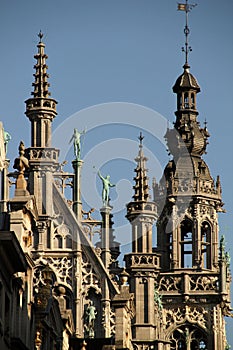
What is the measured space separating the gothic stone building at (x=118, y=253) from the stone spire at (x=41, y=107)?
0.15 feet

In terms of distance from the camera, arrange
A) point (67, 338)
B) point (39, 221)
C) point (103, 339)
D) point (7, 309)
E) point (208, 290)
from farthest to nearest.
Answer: point (208, 290), point (39, 221), point (103, 339), point (67, 338), point (7, 309)

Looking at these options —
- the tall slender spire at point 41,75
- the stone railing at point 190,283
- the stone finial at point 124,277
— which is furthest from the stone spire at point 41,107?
the stone railing at point 190,283

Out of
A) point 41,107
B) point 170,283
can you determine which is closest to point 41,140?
point 41,107

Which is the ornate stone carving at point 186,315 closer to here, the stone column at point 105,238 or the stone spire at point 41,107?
the stone column at point 105,238

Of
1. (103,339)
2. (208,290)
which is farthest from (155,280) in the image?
(103,339)

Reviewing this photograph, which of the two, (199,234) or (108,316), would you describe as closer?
(108,316)

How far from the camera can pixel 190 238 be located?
419 ft

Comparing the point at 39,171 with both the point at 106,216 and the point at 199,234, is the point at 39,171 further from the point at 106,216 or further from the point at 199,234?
the point at 199,234

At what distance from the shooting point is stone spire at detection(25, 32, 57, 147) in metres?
114

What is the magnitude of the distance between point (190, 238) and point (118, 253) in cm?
941

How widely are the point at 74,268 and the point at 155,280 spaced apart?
6123 millimetres

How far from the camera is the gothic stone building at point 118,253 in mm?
93000

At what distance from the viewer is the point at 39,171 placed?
11462 centimetres

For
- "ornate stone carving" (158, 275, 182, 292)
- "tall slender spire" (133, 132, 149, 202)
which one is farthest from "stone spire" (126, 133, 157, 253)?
"ornate stone carving" (158, 275, 182, 292)
